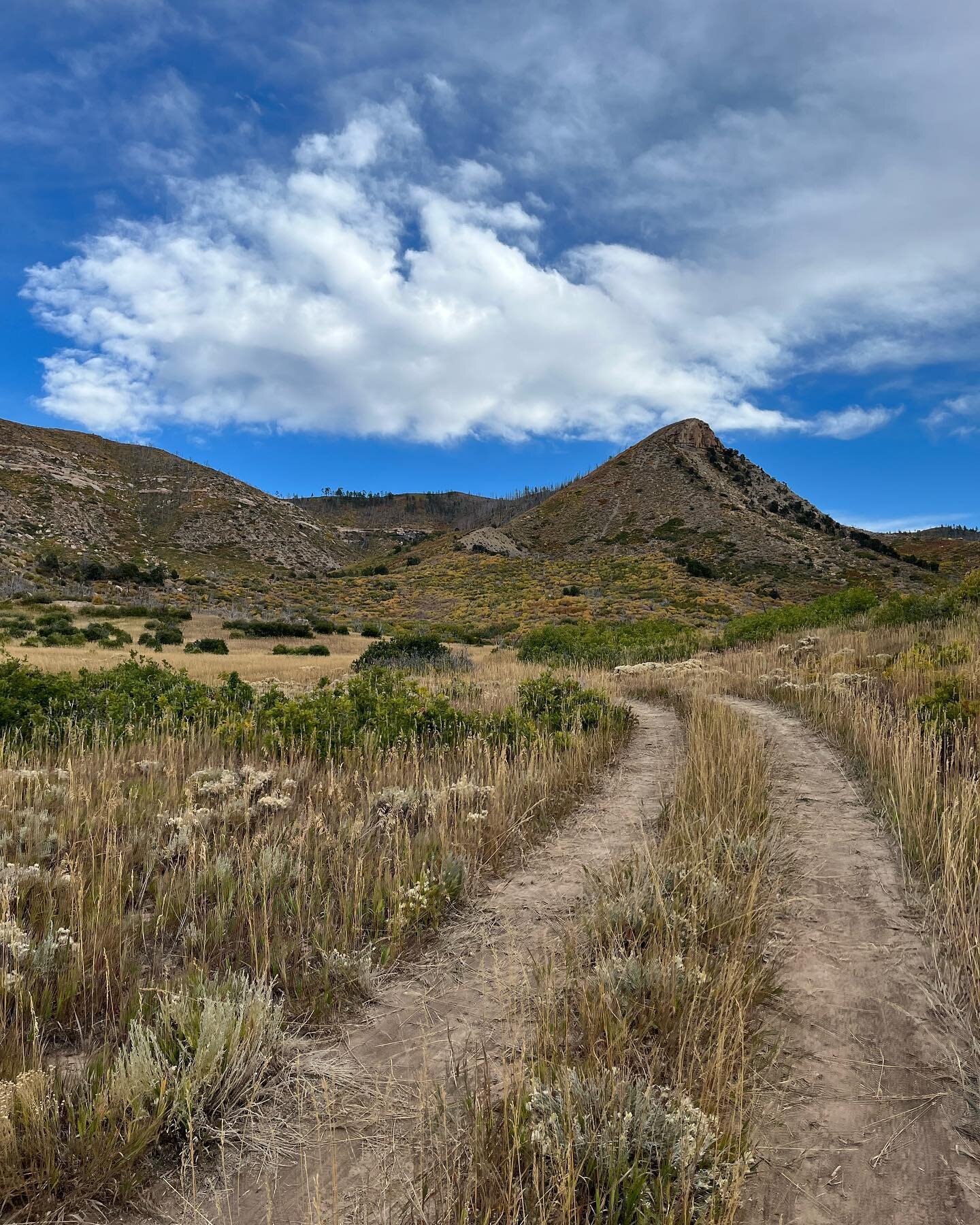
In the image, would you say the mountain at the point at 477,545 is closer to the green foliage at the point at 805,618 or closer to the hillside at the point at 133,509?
the hillside at the point at 133,509

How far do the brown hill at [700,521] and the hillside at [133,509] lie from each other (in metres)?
35.6

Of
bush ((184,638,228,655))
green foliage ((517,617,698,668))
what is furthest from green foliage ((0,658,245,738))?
bush ((184,638,228,655))

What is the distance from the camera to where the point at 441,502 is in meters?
182

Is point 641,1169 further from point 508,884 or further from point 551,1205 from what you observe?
point 508,884

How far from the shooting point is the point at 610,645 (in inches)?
905

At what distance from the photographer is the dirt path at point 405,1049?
195 cm

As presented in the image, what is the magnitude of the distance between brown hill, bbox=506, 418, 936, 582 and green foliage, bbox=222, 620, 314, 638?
37223 millimetres

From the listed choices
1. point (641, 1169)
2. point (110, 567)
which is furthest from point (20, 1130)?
point (110, 567)

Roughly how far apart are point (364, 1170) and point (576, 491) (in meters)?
92.8

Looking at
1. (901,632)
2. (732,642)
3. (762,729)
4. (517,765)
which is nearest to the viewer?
(517,765)

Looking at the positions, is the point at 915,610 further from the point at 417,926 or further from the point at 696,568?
the point at 696,568

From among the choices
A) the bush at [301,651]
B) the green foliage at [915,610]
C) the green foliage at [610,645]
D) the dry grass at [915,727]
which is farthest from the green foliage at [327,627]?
the green foliage at [915,610]

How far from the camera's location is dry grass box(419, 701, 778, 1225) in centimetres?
182

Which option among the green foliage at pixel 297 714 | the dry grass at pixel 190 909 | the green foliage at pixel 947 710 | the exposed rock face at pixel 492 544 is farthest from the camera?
the exposed rock face at pixel 492 544
